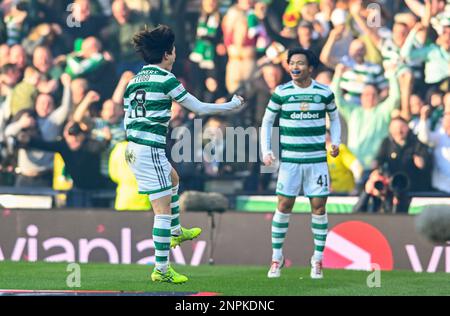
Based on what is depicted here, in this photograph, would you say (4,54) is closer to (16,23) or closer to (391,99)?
(16,23)

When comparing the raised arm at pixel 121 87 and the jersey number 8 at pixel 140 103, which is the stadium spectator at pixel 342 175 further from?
the jersey number 8 at pixel 140 103

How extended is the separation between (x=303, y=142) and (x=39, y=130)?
5007 millimetres

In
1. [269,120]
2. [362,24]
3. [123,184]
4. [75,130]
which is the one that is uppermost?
[362,24]

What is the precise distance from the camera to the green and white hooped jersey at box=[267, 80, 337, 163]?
10.5 meters

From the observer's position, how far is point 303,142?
412 inches

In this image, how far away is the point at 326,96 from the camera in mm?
10500

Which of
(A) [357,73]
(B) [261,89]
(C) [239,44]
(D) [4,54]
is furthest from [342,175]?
(D) [4,54]

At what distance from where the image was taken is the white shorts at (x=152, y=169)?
9.24 metres

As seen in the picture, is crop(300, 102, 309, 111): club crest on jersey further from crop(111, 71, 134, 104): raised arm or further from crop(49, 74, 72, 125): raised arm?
crop(49, 74, 72, 125): raised arm

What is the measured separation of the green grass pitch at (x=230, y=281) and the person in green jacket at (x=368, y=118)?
212 centimetres

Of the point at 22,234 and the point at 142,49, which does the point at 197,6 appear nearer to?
the point at 22,234

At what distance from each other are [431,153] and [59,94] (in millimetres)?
4827

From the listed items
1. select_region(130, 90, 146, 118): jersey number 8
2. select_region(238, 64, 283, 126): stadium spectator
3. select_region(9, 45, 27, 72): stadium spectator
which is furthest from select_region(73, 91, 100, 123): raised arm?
select_region(130, 90, 146, 118): jersey number 8
